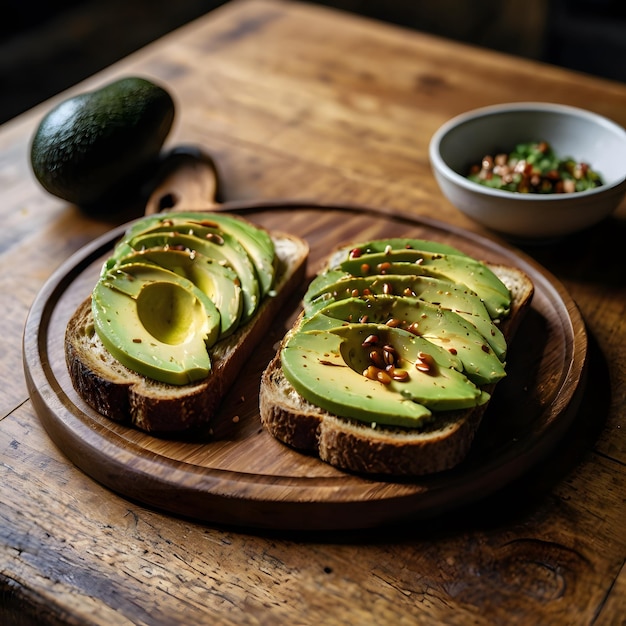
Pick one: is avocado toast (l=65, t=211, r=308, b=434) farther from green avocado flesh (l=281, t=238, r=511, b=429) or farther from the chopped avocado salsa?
the chopped avocado salsa

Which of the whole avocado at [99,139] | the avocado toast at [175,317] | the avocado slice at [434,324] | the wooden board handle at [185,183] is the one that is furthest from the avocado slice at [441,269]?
the whole avocado at [99,139]

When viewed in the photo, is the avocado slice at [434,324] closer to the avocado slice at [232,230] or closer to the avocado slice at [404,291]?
the avocado slice at [404,291]

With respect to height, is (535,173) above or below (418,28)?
above

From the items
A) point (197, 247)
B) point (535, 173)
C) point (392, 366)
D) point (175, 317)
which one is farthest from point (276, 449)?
point (535, 173)

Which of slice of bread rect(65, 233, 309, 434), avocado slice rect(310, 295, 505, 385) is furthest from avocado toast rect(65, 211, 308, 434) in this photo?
avocado slice rect(310, 295, 505, 385)

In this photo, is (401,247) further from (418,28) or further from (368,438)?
(418,28)
